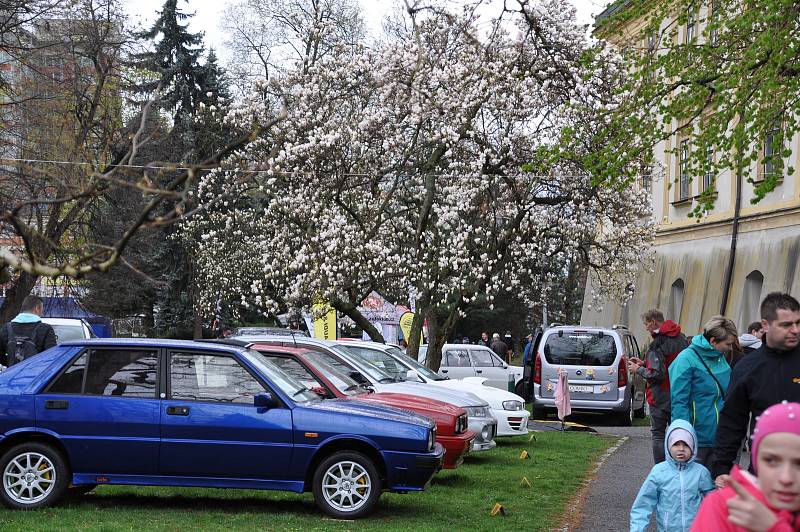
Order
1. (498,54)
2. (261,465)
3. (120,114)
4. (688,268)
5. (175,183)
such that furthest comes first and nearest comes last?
(688,268) → (120,114) → (498,54) → (261,465) → (175,183)

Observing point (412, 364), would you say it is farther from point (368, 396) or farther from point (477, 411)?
point (368, 396)

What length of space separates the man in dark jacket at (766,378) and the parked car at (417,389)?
7683 mm

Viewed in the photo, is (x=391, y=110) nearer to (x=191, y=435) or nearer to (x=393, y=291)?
(x=393, y=291)

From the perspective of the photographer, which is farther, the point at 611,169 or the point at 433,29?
the point at 433,29

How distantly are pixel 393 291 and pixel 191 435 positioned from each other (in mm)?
17000

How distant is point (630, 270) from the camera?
35438mm

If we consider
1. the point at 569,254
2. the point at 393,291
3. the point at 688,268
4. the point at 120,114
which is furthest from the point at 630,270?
the point at 120,114

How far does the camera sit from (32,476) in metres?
9.95

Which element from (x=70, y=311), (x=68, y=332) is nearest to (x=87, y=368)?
(x=68, y=332)

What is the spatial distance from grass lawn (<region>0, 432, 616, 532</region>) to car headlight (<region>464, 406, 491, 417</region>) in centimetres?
72

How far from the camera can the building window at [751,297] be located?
33.0 metres

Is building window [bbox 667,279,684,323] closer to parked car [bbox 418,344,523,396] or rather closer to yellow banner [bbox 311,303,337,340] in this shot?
parked car [bbox 418,344,523,396]

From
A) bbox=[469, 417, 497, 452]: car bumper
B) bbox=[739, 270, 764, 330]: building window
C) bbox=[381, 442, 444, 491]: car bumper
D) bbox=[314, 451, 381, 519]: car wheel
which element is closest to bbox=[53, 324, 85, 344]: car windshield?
bbox=[469, 417, 497, 452]: car bumper

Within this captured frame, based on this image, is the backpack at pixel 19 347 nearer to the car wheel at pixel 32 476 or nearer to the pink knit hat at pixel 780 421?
the car wheel at pixel 32 476
